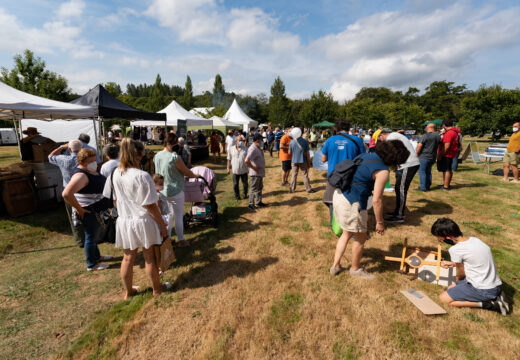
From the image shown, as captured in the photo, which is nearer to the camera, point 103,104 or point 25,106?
point 25,106

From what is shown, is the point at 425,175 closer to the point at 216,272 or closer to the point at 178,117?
the point at 216,272

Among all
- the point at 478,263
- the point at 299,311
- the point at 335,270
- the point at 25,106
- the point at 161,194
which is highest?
the point at 25,106

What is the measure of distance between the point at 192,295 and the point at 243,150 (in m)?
4.02

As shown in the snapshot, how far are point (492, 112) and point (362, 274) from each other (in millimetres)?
32237

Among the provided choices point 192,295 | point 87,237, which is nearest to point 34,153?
point 87,237

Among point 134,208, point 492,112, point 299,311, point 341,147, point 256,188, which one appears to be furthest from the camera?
point 492,112

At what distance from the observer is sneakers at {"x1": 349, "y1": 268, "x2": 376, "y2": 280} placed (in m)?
3.30

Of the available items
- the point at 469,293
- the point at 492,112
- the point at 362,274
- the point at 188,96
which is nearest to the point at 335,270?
the point at 362,274

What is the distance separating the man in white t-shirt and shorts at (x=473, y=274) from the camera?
261 centimetres

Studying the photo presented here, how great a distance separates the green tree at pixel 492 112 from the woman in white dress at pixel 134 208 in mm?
33565

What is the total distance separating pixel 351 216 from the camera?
9.55ft

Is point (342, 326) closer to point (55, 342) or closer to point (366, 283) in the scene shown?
point (366, 283)

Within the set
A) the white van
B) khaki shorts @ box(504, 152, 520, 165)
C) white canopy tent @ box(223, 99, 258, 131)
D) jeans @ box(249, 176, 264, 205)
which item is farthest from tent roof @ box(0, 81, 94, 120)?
the white van

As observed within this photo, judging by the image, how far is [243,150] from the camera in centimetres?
638
